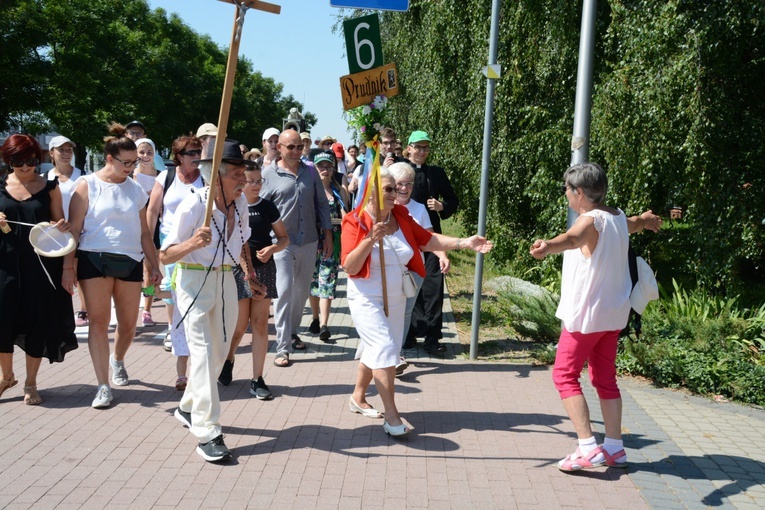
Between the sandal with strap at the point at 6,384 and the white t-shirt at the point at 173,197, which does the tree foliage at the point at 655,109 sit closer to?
the white t-shirt at the point at 173,197

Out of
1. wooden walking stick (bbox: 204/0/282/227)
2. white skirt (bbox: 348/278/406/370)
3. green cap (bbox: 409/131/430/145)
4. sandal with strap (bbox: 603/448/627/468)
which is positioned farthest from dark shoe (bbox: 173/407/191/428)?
green cap (bbox: 409/131/430/145)

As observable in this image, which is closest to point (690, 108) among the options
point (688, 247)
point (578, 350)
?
point (688, 247)

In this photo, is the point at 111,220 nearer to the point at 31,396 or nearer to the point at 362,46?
the point at 31,396

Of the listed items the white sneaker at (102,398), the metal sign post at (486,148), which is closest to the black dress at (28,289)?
the white sneaker at (102,398)

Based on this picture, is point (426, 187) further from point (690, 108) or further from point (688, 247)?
point (688, 247)

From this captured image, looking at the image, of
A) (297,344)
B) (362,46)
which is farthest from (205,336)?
(297,344)

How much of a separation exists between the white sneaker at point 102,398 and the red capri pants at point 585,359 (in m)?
3.41

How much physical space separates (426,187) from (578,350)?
3.49 metres

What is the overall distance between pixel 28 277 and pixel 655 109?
6.02m

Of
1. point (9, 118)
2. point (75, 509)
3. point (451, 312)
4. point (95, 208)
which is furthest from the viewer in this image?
point (9, 118)

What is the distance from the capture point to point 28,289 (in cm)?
635

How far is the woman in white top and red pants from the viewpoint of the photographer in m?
4.91

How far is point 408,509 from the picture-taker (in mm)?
4527

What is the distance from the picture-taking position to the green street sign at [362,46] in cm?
621
